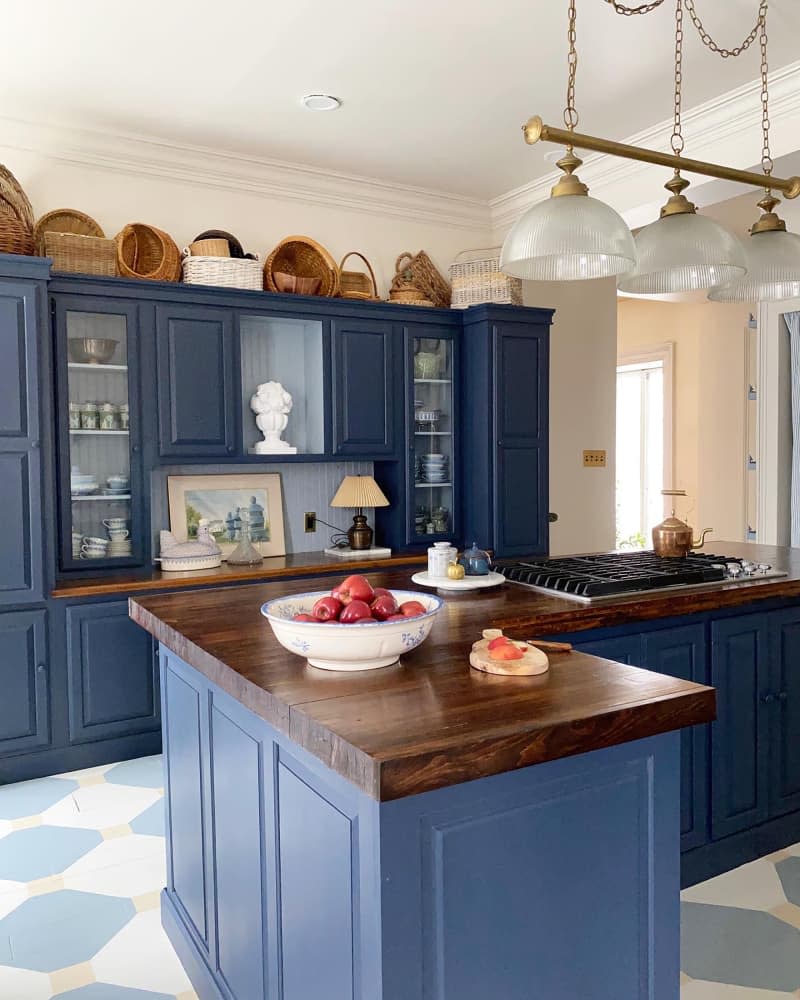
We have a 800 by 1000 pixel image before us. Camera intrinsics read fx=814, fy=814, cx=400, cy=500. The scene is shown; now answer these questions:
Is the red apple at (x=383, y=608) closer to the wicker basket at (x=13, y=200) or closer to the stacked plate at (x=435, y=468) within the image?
the wicker basket at (x=13, y=200)

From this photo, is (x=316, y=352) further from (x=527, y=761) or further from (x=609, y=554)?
(x=527, y=761)

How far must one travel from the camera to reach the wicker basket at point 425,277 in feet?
15.7

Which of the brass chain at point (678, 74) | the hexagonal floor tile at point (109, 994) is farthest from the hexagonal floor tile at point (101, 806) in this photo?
the brass chain at point (678, 74)

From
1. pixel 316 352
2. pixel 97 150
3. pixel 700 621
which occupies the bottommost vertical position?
pixel 700 621

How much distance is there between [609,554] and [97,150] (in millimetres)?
3106

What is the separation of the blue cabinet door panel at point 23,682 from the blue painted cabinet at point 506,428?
7.74 ft

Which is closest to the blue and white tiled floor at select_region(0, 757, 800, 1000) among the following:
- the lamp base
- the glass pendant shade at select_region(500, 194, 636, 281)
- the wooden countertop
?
the wooden countertop

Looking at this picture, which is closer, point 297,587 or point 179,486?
point 297,587

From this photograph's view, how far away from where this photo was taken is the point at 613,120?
3.98 m

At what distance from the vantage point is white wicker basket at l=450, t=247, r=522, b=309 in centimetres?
462

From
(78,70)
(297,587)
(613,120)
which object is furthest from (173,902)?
(613,120)

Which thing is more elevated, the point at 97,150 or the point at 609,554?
the point at 97,150

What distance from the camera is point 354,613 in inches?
64.2

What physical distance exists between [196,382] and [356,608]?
264 cm
